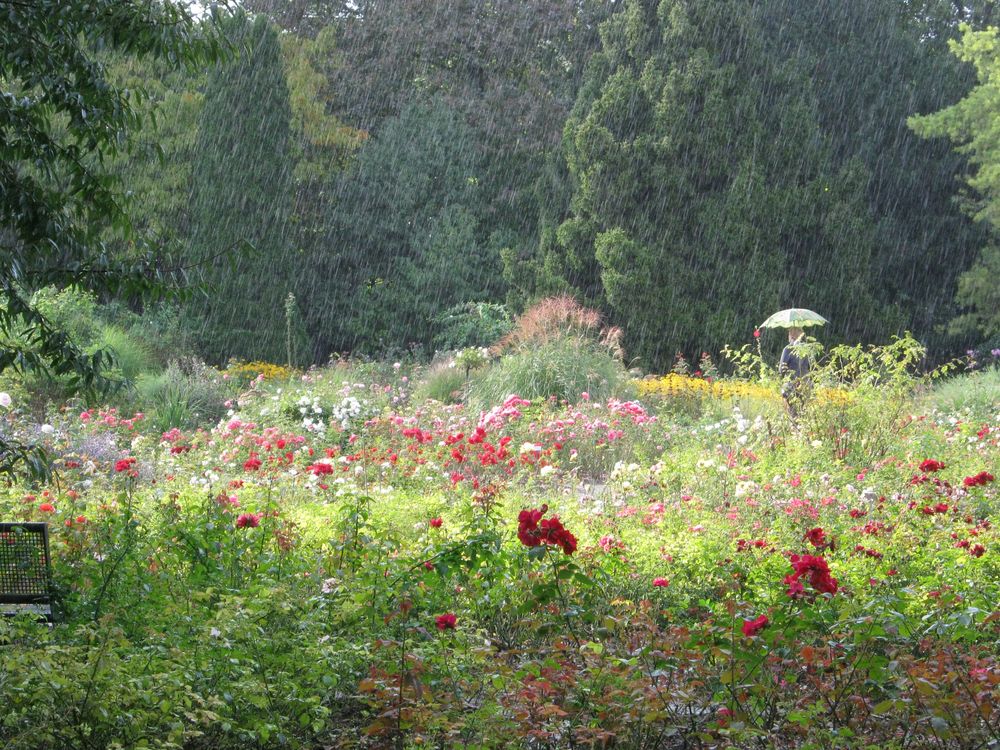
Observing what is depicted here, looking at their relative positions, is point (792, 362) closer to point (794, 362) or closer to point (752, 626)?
point (794, 362)

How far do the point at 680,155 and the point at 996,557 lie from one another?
1226 centimetres

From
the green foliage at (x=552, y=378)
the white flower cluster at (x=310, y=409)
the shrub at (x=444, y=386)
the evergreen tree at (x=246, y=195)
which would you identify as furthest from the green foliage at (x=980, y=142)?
the white flower cluster at (x=310, y=409)

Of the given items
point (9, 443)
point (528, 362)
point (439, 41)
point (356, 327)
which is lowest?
point (356, 327)

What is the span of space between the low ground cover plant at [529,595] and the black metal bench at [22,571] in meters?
0.08

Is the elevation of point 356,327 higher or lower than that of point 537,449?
lower

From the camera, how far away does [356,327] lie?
17406 mm

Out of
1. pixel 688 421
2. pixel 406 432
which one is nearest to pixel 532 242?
pixel 688 421

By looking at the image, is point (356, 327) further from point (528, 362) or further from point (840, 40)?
point (840, 40)

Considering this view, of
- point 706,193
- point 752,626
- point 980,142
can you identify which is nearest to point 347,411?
point 752,626

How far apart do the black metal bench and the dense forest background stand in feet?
34.7

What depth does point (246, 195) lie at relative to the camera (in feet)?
54.1

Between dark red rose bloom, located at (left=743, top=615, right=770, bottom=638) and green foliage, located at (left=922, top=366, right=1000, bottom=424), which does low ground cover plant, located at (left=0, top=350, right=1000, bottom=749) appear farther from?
green foliage, located at (left=922, top=366, right=1000, bottom=424)

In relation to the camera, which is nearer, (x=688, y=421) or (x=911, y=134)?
(x=688, y=421)

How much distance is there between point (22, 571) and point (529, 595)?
185 centimetres
